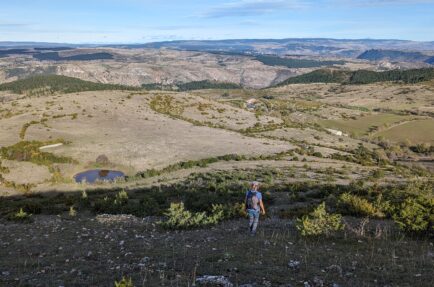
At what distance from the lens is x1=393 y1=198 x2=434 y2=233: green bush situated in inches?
737

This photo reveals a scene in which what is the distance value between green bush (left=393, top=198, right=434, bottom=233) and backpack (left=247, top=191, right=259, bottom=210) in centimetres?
629

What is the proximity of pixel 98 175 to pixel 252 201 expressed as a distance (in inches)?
1673

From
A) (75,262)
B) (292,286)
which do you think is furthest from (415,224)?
(75,262)

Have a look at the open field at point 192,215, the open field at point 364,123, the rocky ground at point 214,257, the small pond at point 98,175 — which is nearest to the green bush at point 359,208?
the open field at point 192,215

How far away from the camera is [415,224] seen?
18.9m

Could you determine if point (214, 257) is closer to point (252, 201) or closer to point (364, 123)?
point (252, 201)

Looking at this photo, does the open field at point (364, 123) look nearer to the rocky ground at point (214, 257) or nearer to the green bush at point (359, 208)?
the green bush at point (359, 208)

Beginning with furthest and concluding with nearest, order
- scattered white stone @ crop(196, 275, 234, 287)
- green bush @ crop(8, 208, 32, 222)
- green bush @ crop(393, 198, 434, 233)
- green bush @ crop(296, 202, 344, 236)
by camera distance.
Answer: green bush @ crop(8, 208, 32, 222) < green bush @ crop(393, 198, 434, 233) < green bush @ crop(296, 202, 344, 236) < scattered white stone @ crop(196, 275, 234, 287)

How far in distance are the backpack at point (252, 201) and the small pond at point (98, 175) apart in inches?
1513

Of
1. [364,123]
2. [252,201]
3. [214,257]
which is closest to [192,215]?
[252,201]

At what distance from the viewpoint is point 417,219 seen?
18906 millimetres

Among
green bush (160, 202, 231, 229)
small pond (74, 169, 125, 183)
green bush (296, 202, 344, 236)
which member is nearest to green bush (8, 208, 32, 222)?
green bush (160, 202, 231, 229)

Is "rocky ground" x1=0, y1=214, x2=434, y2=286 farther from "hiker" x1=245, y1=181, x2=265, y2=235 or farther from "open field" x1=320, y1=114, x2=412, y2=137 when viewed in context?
"open field" x1=320, y1=114, x2=412, y2=137

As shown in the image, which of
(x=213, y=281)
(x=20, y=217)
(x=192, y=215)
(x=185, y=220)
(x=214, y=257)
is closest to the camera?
(x=213, y=281)
